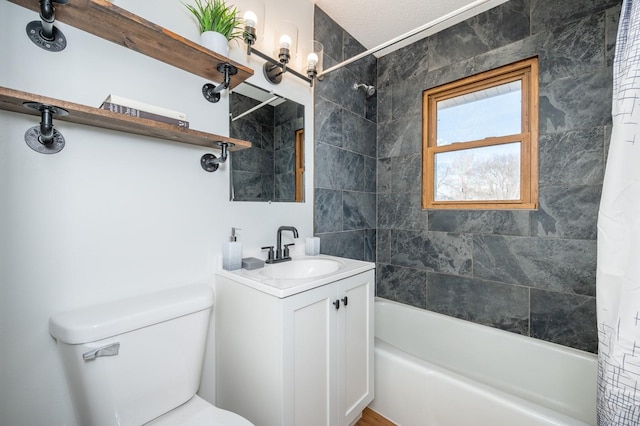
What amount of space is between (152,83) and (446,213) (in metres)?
1.99

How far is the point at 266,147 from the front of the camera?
1.49 meters

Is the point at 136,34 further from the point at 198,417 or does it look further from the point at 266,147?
the point at 198,417

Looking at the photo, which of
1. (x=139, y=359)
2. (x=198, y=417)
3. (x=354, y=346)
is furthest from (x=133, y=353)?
(x=354, y=346)

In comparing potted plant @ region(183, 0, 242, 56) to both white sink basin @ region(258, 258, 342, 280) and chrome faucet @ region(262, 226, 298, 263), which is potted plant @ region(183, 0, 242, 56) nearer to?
chrome faucet @ region(262, 226, 298, 263)

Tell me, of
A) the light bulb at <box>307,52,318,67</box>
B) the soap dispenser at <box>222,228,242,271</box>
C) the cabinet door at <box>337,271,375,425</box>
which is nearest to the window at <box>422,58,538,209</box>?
the light bulb at <box>307,52,318,67</box>

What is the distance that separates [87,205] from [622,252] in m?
1.84

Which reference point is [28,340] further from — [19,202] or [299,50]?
[299,50]

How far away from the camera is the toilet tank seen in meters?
0.77

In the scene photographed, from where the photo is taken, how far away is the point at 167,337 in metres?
0.92

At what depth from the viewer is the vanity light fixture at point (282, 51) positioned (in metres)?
1.23

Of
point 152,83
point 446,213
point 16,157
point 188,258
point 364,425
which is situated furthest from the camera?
point 446,213

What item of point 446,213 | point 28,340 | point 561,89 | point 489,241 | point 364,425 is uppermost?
point 561,89

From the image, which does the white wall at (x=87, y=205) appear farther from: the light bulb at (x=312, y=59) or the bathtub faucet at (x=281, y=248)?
the light bulb at (x=312, y=59)

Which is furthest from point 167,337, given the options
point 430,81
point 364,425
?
point 430,81
